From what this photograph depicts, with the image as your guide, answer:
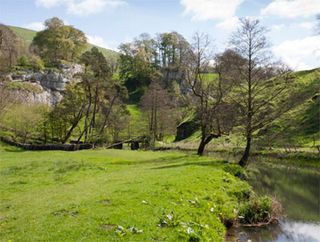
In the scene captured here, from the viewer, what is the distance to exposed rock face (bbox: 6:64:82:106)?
325ft

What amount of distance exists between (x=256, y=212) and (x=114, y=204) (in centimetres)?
943

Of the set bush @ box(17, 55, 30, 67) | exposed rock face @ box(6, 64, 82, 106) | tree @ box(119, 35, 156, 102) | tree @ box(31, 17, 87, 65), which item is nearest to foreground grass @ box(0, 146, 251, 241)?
exposed rock face @ box(6, 64, 82, 106)

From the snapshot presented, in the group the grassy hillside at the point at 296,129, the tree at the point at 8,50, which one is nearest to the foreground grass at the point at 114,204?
the grassy hillside at the point at 296,129

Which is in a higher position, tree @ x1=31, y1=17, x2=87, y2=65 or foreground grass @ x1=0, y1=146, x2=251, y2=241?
tree @ x1=31, y1=17, x2=87, y2=65

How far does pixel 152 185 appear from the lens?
2323 cm

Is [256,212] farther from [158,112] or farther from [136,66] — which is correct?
[136,66]

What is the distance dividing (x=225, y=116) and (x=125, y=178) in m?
36.6

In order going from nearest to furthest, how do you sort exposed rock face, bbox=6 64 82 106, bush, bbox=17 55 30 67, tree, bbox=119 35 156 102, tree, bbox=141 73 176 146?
tree, bbox=141 73 176 146, exposed rock face, bbox=6 64 82 106, bush, bbox=17 55 30 67, tree, bbox=119 35 156 102

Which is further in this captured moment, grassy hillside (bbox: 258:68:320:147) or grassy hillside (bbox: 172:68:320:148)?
grassy hillside (bbox: 172:68:320:148)

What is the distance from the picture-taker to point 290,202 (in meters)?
30.9

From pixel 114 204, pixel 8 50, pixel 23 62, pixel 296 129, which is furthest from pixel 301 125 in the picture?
pixel 8 50

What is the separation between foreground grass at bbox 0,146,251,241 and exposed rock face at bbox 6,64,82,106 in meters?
71.7

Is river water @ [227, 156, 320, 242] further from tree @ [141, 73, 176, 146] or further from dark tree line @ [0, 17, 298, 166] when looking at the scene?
tree @ [141, 73, 176, 146]

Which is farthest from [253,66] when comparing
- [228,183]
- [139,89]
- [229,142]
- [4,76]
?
[139,89]
